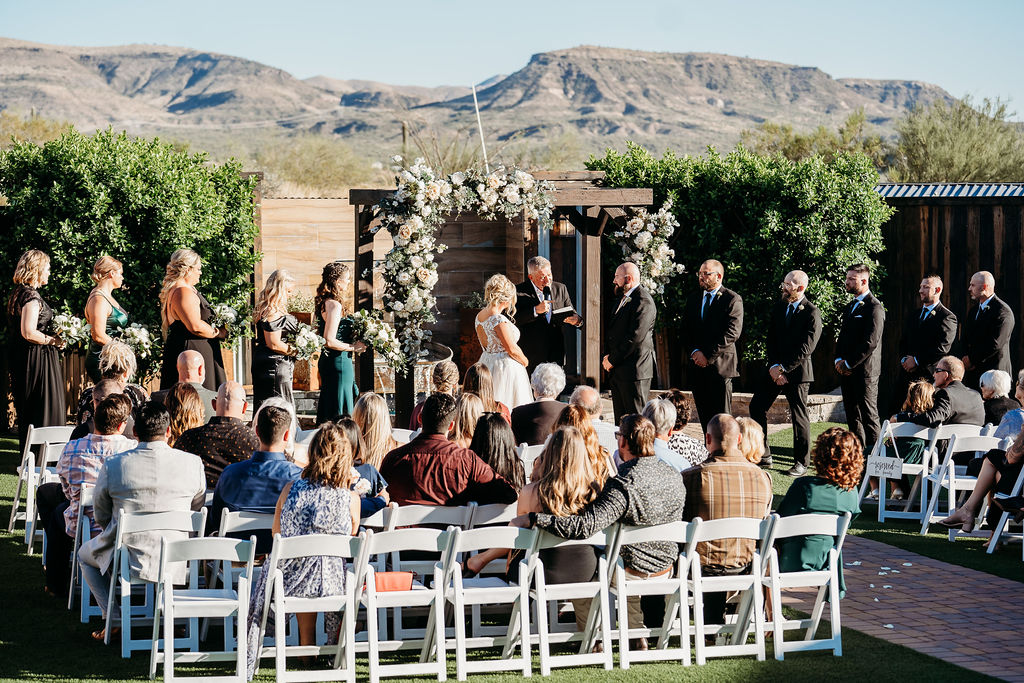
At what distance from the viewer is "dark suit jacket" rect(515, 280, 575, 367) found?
1039 centimetres

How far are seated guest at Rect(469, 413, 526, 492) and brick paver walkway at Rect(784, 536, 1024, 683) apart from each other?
5.67 feet

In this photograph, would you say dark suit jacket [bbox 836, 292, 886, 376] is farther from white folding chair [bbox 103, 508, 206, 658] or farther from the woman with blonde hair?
white folding chair [bbox 103, 508, 206, 658]

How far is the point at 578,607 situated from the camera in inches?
221

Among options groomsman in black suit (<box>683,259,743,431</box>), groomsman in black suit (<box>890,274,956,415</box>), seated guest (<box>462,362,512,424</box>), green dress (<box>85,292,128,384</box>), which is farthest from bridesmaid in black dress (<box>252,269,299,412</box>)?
groomsman in black suit (<box>890,274,956,415</box>)

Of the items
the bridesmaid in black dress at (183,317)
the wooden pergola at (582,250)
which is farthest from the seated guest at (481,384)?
the wooden pergola at (582,250)

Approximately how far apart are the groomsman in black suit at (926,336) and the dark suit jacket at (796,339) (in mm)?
1022

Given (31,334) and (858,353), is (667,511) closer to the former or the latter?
(858,353)

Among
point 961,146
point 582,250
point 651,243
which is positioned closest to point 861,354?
point 651,243

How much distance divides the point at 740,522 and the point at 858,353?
527 cm

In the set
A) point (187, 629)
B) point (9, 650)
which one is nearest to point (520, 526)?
point (187, 629)

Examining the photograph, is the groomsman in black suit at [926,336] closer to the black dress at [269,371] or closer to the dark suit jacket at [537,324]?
the dark suit jacket at [537,324]

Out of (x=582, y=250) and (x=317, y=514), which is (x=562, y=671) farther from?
(x=582, y=250)

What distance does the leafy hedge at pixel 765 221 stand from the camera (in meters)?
12.9

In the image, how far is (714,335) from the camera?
1027cm
